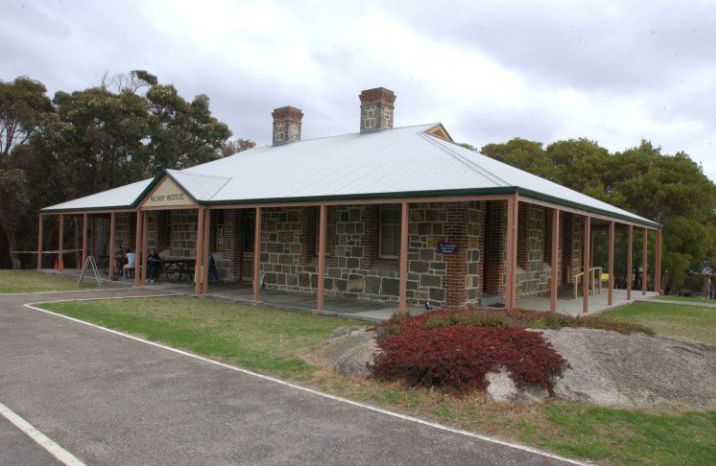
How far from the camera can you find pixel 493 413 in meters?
5.27

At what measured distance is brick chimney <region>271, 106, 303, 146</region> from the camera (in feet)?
67.2

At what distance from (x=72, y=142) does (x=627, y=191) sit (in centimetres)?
2558

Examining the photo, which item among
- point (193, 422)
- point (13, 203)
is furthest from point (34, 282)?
point (193, 422)

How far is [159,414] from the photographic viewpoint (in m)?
5.05

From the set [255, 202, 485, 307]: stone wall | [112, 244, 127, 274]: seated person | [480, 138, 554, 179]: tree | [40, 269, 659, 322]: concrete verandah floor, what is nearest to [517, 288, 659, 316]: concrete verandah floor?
[40, 269, 659, 322]: concrete verandah floor

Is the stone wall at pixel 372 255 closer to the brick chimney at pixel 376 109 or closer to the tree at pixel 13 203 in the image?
the brick chimney at pixel 376 109

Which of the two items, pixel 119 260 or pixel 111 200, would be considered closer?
pixel 111 200

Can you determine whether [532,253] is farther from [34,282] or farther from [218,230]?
[34,282]

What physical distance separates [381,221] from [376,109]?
18.2 feet

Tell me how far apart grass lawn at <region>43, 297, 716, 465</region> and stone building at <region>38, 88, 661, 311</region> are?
126 inches

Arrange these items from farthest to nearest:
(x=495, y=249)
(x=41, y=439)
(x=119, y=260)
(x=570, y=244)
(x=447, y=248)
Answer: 1. (x=119, y=260)
2. (x=570, y=244)
3. (x=495, y=249)
4. (x=447, y=248)
5. (x=41, y=439)

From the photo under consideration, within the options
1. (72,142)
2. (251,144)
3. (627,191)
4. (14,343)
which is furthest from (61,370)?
(251,144)

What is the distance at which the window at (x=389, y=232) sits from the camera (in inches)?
516

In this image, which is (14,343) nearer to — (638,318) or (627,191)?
(638,318)
